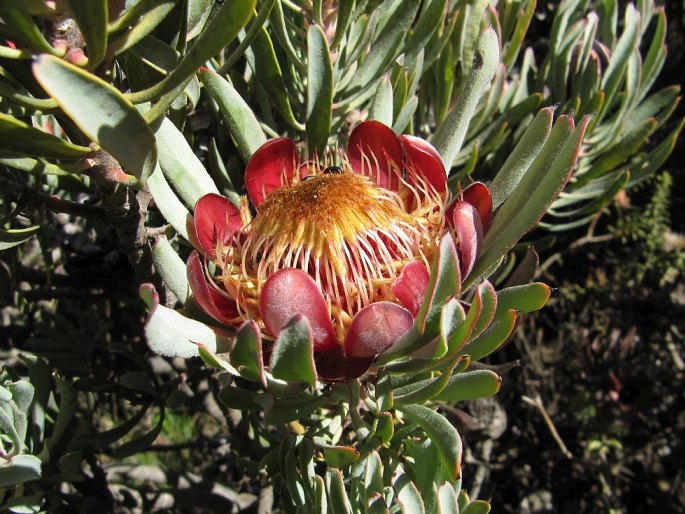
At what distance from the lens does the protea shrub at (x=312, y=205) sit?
0.62 metres

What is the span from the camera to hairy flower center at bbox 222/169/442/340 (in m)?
0.83

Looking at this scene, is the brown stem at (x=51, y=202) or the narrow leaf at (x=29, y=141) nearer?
the narrow leaf at (x=29, y=141)

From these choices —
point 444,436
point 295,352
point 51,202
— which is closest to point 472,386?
point 444,436

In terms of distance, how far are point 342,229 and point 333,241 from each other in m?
0.02

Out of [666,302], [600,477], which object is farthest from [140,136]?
[600,477]

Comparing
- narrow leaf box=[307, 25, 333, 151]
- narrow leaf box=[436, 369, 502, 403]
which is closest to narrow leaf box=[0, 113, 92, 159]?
narrow leaf box=[307, 25, 333, 151]

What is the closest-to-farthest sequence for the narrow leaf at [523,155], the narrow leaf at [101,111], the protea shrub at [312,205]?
the narrow leaf at [101,111] < the protea shrub at [312,205] < the narrow leaf at [523,155]

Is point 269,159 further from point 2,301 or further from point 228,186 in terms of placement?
point 2,301

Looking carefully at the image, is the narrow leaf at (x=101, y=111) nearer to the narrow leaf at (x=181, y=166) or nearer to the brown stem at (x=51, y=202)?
the narrow leaf at (x=181, y=166)

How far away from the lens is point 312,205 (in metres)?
0.86

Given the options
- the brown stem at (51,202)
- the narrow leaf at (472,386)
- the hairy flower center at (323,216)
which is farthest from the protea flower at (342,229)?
the brown stem at (51,202)

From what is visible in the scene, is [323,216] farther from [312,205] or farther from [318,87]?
[318,87]

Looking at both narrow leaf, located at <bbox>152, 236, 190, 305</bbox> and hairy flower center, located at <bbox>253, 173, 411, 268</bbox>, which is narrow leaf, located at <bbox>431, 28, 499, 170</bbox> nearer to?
hairy flower center, located at <bbox>253, 173, 411, 268</bbox>

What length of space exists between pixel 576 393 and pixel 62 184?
175cm
